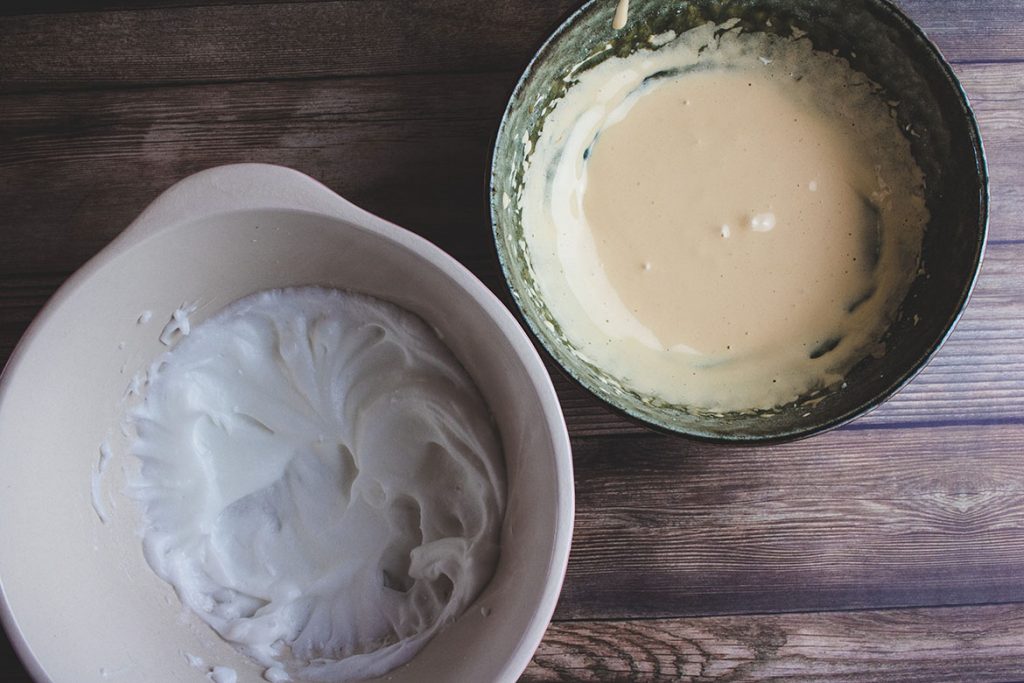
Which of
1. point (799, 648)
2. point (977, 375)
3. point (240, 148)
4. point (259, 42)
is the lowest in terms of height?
point (799, 648)

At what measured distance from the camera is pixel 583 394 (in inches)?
34.1

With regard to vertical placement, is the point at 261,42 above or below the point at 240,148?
above

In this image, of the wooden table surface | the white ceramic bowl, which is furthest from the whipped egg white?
the wooden table surface

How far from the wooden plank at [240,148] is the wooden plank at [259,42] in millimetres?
18

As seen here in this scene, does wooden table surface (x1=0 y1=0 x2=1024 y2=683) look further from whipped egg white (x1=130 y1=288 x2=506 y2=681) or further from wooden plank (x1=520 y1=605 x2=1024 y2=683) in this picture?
whipped egg white (x1=130 y1=288 x2=506 y2=681)

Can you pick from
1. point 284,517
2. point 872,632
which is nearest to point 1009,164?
point 872,632

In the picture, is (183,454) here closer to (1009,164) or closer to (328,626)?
(328,626)

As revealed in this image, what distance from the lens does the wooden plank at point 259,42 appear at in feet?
2.90

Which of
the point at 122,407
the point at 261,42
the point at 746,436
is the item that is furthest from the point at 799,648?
the point at 261,42

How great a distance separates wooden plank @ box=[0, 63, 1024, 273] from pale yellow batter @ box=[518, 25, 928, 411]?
0.10m

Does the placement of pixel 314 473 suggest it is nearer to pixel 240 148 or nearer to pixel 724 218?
pixel 240 148

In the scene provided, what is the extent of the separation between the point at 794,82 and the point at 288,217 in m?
0.55

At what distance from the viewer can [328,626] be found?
2.62ft

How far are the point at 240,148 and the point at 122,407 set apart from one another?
30cm
